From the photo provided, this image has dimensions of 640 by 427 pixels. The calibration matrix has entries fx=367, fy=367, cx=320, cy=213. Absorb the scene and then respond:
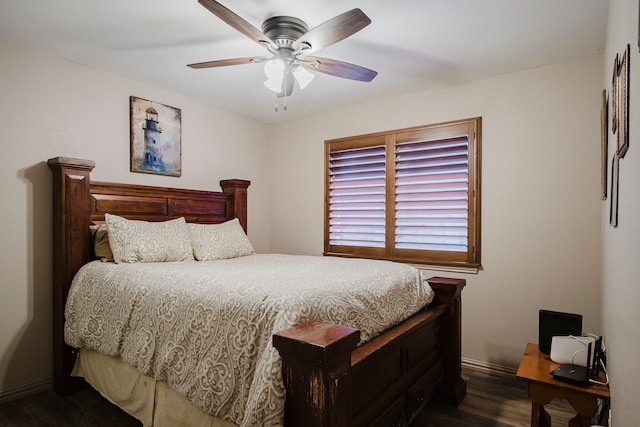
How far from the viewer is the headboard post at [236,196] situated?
3881mm

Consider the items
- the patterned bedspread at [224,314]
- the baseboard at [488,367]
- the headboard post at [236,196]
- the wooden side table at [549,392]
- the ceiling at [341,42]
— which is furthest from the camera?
the headboard post at [236,196]

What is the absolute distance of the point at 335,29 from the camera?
1.86 metres

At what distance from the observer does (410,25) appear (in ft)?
7.51

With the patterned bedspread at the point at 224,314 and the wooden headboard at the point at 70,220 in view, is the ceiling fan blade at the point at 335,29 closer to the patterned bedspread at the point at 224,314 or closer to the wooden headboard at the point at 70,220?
the patterned bedspread at the point at 224,314

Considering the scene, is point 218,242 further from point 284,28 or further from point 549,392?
point 549,392

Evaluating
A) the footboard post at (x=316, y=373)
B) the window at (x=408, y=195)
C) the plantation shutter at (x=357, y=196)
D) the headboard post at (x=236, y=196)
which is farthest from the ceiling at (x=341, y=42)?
the footboard post at (x=316, y=373)

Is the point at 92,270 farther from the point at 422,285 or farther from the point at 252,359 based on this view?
the point at 422,285

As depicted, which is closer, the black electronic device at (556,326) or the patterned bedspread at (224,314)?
the patterned bedspread at (224,314)

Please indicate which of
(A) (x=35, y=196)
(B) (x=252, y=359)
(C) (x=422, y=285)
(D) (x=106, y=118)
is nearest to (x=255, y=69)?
(D) (x=106, y=118)

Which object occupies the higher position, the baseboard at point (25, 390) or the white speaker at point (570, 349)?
the white speaker at point (570, 349)

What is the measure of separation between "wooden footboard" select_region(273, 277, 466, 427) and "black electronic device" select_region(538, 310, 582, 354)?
50 centimetres

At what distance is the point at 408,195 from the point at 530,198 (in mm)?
1016

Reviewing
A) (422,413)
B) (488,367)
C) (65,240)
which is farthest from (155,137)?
(488,367)

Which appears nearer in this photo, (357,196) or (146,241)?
(146,241)
